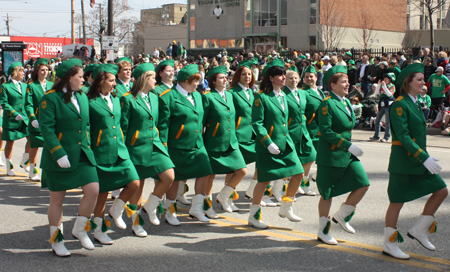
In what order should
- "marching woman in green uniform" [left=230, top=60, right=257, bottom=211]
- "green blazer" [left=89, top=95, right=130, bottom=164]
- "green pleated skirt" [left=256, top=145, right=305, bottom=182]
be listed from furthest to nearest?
"marching woman in green uniform" [left=230, top=60, right=257, bottom=211]
"green pleated skirt" [left=256, top=145, right=305, bottom=182]
"green blazer" [left=89, top=95, right=130, bottom=164]

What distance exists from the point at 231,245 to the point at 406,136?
6.97 feet

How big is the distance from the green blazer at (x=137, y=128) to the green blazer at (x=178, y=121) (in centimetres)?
35

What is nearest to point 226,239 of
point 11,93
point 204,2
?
point 11,93

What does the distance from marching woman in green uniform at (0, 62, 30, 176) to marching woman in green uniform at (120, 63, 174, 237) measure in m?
4.38

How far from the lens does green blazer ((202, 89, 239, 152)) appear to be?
22.5ft

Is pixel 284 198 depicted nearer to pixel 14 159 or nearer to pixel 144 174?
pixel 144 174

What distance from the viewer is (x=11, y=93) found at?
32.3ft

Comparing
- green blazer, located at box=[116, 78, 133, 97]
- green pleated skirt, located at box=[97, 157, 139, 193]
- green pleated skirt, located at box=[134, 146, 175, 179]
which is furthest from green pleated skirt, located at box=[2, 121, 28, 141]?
green pleated skirt, located at box=[97, 157, 139, 193]

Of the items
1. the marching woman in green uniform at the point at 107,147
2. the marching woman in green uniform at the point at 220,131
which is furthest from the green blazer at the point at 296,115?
the marching woman in green uniform at the point at 107,147

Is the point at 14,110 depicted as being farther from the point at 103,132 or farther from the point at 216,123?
the point at 103,132

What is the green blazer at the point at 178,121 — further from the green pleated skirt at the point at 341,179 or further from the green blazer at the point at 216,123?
the green pleated skirt at the point at 341,179

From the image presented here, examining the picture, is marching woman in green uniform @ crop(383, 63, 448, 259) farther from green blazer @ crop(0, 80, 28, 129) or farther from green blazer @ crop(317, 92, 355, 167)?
green blazer @ crop(0, 80, 28, 129)

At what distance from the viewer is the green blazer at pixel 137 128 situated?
239 inches

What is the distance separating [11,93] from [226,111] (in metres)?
4.92
